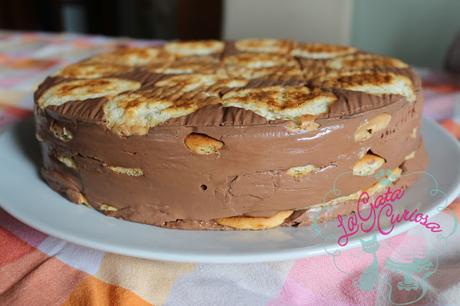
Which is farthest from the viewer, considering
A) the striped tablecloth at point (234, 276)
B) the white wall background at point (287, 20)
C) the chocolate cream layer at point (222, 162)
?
the white wall background at point (287, 20)

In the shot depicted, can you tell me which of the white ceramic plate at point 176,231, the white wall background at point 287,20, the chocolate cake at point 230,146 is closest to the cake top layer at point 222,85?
the chocolate cake at point 230,146

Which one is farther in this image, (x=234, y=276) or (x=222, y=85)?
(x=222, y=85)

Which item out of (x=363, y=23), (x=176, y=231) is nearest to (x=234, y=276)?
(x=176, y=231)

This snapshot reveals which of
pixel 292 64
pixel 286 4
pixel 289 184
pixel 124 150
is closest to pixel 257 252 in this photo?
pixel 289 184

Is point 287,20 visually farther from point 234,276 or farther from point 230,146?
point 234,276

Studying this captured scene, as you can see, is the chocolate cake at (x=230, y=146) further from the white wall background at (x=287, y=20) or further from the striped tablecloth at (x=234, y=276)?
the white wall background at (x=287, y=20)

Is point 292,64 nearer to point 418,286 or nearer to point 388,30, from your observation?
point 418,286
